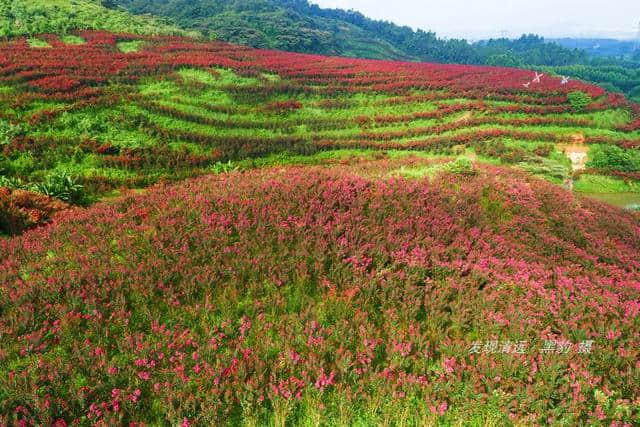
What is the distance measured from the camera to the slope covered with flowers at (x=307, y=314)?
3.51 m

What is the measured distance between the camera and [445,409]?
140 inches

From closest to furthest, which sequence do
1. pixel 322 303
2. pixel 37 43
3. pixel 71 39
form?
1. pixel 322 303
2. pixel 37 43
3. pixel 71 39

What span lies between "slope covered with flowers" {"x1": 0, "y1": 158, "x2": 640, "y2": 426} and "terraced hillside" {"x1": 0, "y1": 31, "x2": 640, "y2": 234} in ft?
23.5

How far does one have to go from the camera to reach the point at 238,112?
876 inches

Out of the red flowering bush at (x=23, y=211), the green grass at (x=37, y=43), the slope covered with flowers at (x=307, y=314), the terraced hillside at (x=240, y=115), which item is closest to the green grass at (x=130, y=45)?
the terraced hillside at (x=240, y=115)

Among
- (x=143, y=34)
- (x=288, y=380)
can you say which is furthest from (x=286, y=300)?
(x=143, y=34)

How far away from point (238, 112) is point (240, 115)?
30 cm

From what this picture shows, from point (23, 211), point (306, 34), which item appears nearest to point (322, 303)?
point (23, 211)

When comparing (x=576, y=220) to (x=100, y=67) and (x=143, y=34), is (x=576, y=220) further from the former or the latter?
(x=143, y=34)

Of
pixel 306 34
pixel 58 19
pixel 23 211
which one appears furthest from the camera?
pixel 306 34

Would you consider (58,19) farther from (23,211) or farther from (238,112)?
(23,211)

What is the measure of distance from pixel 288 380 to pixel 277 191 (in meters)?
3.99

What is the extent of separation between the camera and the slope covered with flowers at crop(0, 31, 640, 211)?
49.2ft

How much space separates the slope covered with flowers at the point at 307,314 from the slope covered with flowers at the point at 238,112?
844 centimetres
